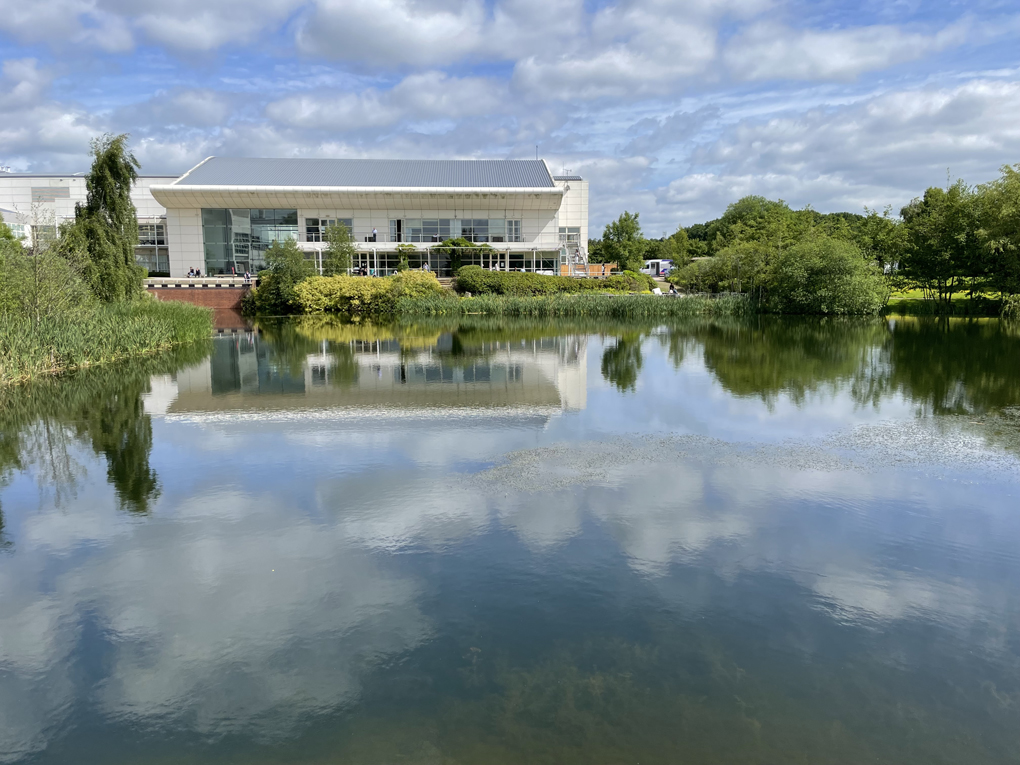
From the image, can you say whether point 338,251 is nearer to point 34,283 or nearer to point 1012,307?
point 34,283

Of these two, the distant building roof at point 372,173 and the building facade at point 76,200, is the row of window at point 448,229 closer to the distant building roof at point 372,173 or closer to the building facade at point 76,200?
the distant building roof at point 372,173

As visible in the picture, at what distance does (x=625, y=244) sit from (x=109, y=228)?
5509 centimetres

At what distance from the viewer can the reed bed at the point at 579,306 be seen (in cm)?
4175

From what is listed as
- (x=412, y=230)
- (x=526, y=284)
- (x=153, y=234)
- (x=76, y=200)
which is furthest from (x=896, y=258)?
(x=76, y=200)

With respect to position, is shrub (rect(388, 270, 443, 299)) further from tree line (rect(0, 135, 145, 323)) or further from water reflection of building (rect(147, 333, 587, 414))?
tree line (rect(0, 135, 145, 323))

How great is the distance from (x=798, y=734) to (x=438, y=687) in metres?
2.28

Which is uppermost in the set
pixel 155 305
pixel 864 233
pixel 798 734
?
pixel 864 233

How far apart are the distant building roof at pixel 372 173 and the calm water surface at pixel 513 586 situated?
4645 cm

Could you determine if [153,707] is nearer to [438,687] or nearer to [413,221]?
[438,687]

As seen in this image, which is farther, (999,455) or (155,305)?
(155,305)

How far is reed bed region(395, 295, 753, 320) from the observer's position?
137ft

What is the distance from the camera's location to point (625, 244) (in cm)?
7338

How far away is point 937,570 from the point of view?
666cm

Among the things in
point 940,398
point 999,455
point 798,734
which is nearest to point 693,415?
point 999,455
